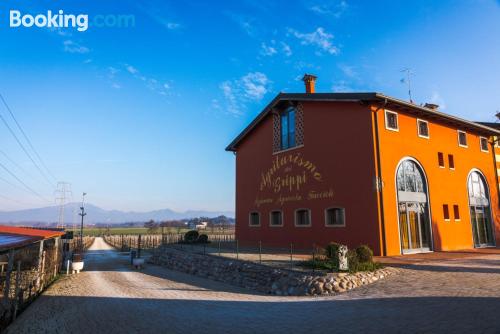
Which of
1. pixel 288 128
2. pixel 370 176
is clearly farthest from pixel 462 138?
pixel 288 128

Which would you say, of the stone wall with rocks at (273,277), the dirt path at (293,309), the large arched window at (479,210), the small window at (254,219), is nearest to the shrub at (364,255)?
the stone wall with rocks at (273,277)

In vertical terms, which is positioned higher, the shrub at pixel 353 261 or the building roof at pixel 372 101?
the building roof at pixel 372 101

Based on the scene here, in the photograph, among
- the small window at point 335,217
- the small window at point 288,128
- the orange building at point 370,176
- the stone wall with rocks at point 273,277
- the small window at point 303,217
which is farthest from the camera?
the small window at point 288,128

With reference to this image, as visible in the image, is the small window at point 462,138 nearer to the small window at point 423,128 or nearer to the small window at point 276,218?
the small window at point 423,128

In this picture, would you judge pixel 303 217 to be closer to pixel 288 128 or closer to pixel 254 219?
pixel 254 219

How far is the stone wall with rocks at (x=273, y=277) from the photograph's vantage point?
36.7 feet

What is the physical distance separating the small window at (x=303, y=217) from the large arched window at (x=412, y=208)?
4.91 m

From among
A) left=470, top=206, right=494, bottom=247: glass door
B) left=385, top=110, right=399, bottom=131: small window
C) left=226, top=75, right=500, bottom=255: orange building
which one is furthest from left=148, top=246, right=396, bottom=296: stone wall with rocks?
left=470, top=206, right=494, bottom=247: glass door

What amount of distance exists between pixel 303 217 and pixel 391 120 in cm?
727

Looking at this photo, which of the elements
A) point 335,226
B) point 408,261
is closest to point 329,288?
point 408,261

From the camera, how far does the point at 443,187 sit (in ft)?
63.4

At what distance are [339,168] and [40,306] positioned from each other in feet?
47.0

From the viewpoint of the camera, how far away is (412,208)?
17.5 meters

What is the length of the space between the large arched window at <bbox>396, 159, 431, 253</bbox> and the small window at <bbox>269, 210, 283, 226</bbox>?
7.34 meters
